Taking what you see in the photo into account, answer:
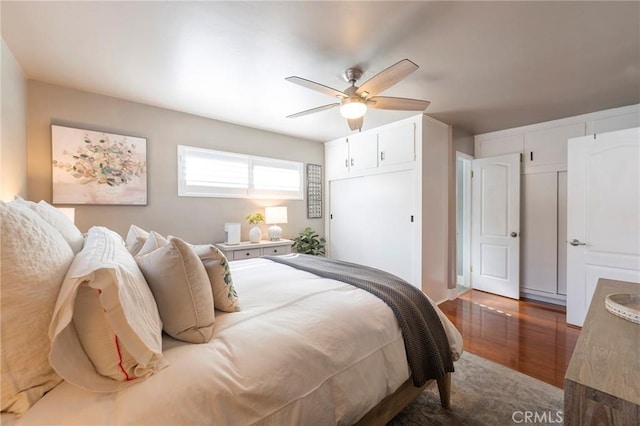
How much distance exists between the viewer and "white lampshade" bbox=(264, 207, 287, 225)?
3932mm

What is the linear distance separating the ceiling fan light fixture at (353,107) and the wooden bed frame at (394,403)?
1933 mm

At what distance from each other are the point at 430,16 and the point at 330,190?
3291 mm

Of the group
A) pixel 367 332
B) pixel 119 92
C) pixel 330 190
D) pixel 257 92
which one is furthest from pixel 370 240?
pixel 119 92

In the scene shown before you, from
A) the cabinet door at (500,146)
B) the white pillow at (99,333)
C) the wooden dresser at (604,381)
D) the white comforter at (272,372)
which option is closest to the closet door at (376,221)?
the cabinet door at (500,146)

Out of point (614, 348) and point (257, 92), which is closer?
point (614, 348)

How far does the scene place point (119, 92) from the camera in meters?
2.75

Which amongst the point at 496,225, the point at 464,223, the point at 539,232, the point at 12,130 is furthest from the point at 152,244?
the point at 539,232

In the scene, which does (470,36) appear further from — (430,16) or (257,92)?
(257,92)

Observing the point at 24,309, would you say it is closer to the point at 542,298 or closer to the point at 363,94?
the point at 363,94

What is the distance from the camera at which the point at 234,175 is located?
3.80 m

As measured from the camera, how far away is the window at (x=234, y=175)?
342 centimetres

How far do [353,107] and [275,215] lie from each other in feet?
7.12

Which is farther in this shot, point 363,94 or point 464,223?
point 464,223

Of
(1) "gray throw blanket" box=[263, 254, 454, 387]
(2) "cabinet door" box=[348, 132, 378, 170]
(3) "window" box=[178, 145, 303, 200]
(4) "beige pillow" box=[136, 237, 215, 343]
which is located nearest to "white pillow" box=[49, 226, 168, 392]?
(4) "beige pillow" box=[136, 237, 215, 343]
